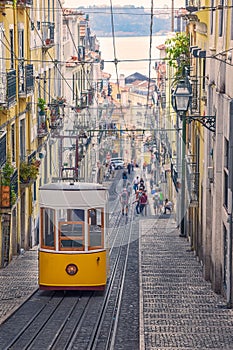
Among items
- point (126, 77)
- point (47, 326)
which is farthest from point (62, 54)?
point (126, 77)

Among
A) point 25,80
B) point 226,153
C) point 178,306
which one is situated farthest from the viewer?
point 25,80

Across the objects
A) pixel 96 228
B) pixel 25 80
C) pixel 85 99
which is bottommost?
pixel 96 228

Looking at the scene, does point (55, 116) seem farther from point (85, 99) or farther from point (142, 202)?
point (85, 99)

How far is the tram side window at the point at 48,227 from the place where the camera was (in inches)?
638

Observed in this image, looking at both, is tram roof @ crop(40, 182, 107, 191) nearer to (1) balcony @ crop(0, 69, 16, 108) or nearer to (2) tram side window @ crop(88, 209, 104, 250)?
(2) tram side window @ crop(88, 209, 104, 250)

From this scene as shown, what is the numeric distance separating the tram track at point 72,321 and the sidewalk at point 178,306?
0.60 m

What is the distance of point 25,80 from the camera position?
2595cm

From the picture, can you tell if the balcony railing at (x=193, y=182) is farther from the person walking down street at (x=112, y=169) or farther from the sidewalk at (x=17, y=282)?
the person walking down street at (x=112, y=169)

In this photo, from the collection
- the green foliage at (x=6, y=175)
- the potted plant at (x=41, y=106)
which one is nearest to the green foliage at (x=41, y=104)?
the potted plant at (x=41, y=106)

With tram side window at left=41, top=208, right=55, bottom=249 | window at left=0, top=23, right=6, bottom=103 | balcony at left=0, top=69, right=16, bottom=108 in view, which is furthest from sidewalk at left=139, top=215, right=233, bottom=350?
window at left=0, top=23, right=6, bottom=103

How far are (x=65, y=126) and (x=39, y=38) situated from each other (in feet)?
25.5

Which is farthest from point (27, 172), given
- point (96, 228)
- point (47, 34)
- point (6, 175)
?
point (47, 34)

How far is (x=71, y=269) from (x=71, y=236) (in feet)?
2.05

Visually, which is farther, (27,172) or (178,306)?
(27,172)
